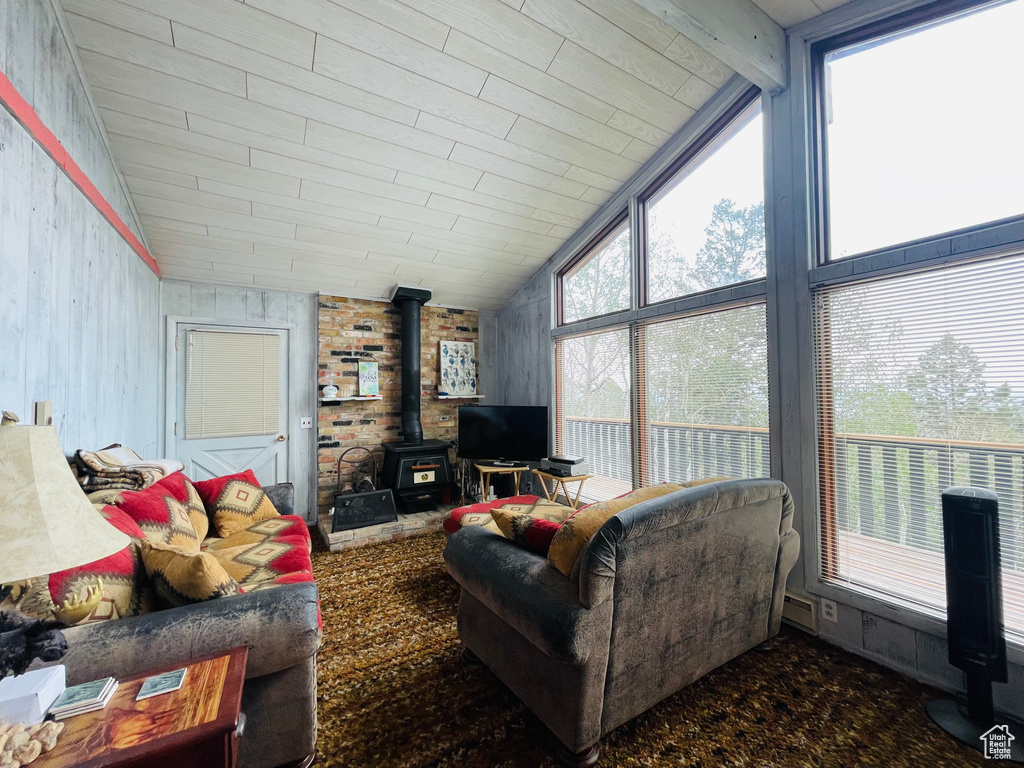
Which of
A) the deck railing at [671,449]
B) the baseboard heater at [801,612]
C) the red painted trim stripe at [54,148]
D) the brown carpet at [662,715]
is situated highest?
the red painted trim stripe at [54,148]

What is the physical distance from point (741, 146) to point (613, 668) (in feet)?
10.1

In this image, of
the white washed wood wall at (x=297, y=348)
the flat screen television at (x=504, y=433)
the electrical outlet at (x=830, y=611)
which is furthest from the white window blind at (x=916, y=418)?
the white washed wood wall at (x=297, y=348)

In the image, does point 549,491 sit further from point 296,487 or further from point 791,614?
point 296,487

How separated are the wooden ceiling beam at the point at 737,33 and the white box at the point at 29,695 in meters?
3.03

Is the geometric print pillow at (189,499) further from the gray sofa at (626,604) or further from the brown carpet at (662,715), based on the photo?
the gray sofa at (626,604)

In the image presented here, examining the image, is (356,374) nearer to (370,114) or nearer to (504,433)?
(504,433)

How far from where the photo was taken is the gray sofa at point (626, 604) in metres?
1.38

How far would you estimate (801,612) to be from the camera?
2.25 m

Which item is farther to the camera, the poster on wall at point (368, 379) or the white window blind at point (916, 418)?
the poster on wall at point (368, 379)

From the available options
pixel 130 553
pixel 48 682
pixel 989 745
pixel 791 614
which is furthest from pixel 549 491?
pixel 48 682

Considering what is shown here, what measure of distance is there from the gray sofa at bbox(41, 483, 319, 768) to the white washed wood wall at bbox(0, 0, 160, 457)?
864mm

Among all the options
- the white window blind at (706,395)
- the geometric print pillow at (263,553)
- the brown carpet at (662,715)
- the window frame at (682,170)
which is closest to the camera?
the brown carpet at (662,715)

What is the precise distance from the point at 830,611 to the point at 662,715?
1.18m

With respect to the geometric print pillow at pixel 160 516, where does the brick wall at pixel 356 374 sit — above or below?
above
